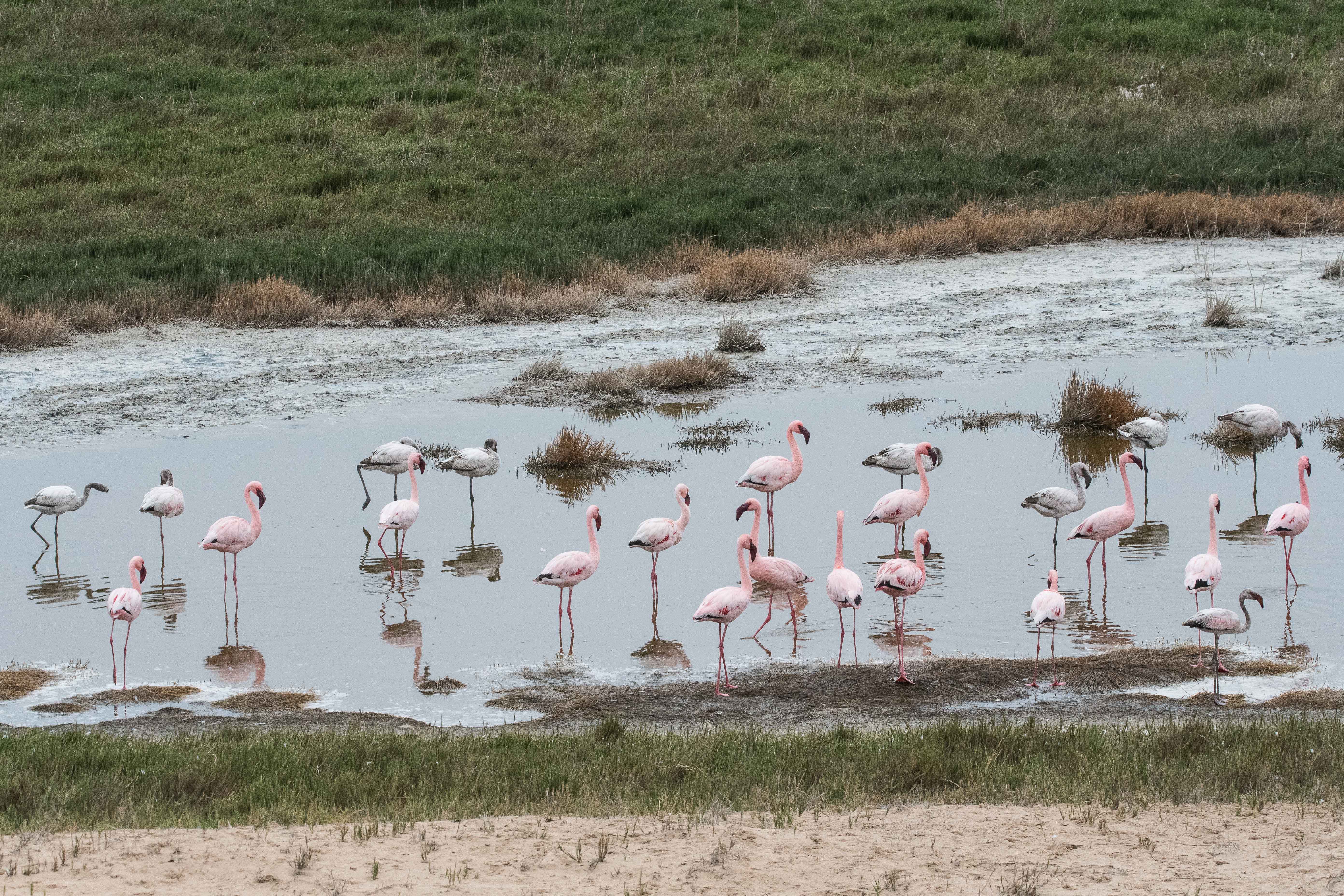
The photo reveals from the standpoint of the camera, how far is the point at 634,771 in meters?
6.90

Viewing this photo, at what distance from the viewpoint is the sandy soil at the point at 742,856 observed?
17.0ft

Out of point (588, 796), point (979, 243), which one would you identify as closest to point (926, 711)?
point (588, 796)

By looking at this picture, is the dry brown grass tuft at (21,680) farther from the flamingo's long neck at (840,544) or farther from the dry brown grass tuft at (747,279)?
the dry brown grass tuft at (747,279)

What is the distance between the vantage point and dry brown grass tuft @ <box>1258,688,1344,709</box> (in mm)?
8180

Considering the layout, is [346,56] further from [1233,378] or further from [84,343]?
[1233,378]

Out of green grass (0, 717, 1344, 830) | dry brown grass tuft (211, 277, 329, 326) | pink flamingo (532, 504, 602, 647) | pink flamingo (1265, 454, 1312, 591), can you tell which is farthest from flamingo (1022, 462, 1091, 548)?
dry brown grass tuft (211, 277, 329, 326)

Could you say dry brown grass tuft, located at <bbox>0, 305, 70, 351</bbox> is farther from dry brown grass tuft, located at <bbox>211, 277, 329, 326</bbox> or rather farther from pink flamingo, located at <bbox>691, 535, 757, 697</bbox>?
pink flamingo, located at <bbox>691, 535, 757, 697</bbox>

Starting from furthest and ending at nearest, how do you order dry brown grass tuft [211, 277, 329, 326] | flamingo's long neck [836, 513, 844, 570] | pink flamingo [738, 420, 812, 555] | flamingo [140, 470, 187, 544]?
dry brown grass tuft [211, 277, 329, 326] < pink flamingo [738, 420, 812, 555] < flamingo [140, 470, 187, 544] < flamingo's long neck [836, 513, 844, 570]

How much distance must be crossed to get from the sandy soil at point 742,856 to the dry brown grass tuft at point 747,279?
15609 mm

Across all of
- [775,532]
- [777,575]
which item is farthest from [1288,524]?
[775,532]

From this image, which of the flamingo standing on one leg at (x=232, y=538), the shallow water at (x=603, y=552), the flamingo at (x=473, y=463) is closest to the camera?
the shallow water at (x=603, y=552)

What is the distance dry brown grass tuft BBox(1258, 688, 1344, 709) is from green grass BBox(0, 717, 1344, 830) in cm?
53

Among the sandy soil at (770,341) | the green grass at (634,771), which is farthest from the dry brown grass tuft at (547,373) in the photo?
the green grass at (634,771)

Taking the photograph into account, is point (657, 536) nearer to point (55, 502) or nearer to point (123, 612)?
point (123, 612)
